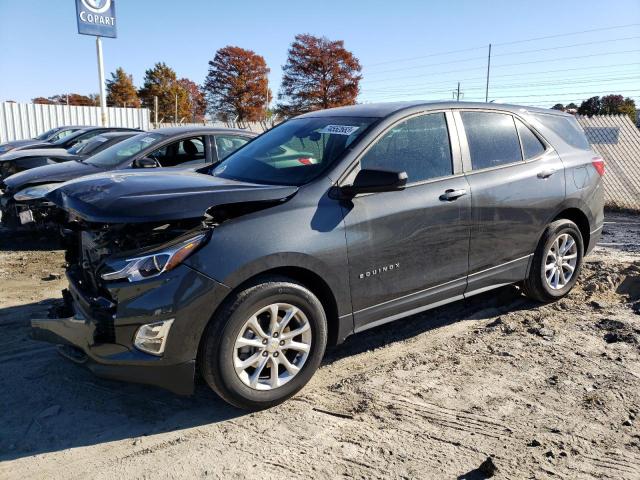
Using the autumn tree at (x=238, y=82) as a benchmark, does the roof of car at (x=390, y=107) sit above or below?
below

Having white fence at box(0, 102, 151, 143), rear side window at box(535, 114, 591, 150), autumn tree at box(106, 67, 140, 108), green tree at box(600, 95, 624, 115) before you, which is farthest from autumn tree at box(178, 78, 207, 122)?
rear side window at box(535, 114, 591, 150)

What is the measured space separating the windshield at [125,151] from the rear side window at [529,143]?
4.66 meters

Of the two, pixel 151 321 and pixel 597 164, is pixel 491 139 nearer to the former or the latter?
pixel 597 164

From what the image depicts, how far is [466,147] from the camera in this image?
419 cm

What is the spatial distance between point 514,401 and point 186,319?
212 centimetres

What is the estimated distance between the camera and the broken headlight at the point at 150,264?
9.36 feet

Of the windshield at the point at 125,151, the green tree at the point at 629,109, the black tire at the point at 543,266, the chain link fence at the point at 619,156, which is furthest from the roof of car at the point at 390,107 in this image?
the green tree at the point at 629,109

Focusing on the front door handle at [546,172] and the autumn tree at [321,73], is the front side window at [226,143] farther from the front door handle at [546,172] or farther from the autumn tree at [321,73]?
the autumn tree at [321,73]

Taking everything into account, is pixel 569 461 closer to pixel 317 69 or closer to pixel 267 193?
pixel 267 193

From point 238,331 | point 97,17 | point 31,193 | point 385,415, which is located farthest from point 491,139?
point 97,17

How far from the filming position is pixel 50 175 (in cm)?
692

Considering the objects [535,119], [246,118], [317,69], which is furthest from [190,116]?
[535,119]

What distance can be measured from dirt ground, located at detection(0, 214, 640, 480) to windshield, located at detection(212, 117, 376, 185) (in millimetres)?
1447

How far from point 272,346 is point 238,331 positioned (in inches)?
10.6
